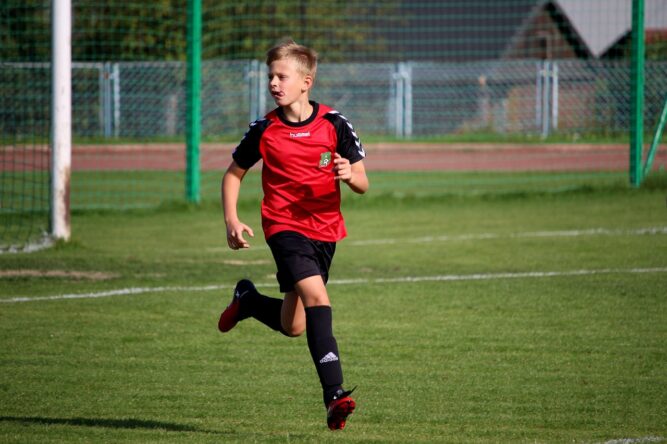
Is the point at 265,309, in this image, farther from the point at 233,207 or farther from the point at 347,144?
the point at 347,144

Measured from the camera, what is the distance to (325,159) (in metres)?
5.67

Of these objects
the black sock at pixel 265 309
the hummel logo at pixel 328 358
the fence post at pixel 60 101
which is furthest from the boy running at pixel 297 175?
the fence post at pixel 60 101

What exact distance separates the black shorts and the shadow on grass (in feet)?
2.78

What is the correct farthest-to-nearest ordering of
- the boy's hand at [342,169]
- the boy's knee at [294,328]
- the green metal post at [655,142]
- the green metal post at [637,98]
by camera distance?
1. the green metal post at [655,142]
2. the green metal post at [637,98]
3. the boy's knee at [294,328]
4. the boy's hand at [342,169]

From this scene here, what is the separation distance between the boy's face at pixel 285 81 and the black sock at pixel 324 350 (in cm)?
108

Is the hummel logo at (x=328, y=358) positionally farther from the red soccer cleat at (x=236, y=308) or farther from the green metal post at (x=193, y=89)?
the green metal post at (x=193, y=89)

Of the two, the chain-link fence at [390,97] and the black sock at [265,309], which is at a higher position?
the chain-link fence at [390,97]

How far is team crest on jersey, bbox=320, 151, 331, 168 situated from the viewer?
566 cm

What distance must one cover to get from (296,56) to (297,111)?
284 mm

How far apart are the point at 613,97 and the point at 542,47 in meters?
14.3

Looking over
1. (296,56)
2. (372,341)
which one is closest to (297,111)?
(296,56)

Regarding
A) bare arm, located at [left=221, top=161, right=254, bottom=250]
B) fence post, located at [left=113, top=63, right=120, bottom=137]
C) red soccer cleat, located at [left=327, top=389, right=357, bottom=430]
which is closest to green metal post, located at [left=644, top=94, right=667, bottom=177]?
bare arm, located at [left=221, top=161, right=254, bottom=250]

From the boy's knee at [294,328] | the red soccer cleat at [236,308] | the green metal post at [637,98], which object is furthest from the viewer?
the green metal post at [637,98]

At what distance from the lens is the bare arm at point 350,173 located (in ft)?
17.4
